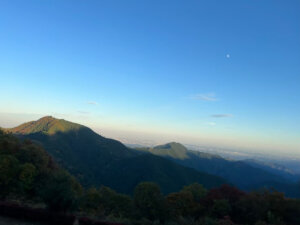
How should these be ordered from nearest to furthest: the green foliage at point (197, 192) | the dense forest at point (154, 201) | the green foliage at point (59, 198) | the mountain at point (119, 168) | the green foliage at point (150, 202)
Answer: the green foliage at point (59, 198), the dense forest at point (154, 201), the green foliage at point (150, 202), the green foliage at point (197, 192), the mountain at point (119, 168)

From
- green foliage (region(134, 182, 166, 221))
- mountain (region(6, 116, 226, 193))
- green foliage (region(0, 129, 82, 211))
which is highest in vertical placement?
green foliage (region(0, 129, 82, 211))

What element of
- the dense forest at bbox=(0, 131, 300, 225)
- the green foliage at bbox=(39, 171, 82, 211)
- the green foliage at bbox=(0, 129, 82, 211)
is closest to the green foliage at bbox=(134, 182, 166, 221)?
the dense forest at bbox=(0, 131, 300, 225)

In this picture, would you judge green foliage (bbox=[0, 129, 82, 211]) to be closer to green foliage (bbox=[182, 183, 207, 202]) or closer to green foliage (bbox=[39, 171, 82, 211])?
green foliage (bbox=[39, 171, 82, 211])

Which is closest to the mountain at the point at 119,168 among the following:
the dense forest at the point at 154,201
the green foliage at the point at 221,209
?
the dense forest at the point at 154,201

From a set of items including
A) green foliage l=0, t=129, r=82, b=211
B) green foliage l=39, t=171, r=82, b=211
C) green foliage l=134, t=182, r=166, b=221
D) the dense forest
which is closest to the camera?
green foliage l=39, t=171, r=82, b=211

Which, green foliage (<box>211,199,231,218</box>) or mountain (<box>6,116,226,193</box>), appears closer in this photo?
green foliage (<box>211,199,231,218</box>)

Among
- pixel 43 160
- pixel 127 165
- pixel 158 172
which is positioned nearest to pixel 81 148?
pixel 127 165

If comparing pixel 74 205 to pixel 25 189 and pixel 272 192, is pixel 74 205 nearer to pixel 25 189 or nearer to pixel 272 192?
pixel 25 189

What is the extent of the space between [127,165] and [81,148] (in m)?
50.2

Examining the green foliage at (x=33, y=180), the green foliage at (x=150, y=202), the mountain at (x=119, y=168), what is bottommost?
the mountain at (x=119, y=168)

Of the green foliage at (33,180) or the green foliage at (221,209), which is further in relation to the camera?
the green foliage at (221,209)

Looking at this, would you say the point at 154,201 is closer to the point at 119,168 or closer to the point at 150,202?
the point at 150,202

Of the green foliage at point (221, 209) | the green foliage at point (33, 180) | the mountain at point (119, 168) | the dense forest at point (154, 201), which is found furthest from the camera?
the mountain at point (119, 168)

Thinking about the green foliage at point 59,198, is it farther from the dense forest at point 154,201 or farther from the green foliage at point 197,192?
the green foliage at point 197,192
